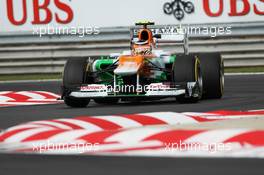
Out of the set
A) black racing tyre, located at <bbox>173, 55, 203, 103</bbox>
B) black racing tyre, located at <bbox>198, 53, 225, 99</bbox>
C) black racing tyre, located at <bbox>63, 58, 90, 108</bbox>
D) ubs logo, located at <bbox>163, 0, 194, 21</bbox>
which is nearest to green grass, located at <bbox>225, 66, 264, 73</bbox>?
ubs logo, located at <bbox>163, 0, 194, 21</bbox>

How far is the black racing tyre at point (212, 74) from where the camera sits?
15875 mm

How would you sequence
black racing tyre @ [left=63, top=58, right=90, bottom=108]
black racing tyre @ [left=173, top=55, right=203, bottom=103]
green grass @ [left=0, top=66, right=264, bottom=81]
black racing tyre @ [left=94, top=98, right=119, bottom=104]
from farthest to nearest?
green grass @ [left=0, top=66, right=264, bottom=81] < black racing tyre @ [left=94, top=98, right=119, bottom=104] < black racing tyre @ [left=63, top=58, right=90, bottom=108] < black racing tyre @ [left=173, top=55, right=203, bottom=103]

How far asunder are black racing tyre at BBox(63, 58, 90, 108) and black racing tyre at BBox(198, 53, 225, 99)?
1.92 metres

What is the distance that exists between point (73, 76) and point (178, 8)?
8146 mm

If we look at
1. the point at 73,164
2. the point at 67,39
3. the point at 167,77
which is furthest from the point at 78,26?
the point at 73,164

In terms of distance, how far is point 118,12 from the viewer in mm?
23391

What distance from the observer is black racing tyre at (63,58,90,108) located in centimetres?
1519

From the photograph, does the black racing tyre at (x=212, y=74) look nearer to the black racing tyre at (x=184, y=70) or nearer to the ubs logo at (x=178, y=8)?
the black racing tyre at (x=184, y=70)

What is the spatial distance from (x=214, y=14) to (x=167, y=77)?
24.3 feet

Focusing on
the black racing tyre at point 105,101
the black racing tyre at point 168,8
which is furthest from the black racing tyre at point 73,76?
the black racing tyre at point 168,8

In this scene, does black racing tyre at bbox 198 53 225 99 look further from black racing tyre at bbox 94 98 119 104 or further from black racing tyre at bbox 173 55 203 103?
black racing tyre at bbox 94 98 119 104

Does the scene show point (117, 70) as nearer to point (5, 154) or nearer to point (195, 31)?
point (5, 154)

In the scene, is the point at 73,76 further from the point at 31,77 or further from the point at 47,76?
the point at 31,77

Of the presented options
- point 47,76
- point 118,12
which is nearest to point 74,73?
point 118,12
